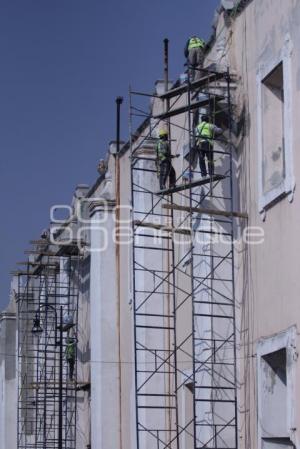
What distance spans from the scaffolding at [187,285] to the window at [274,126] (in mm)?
849

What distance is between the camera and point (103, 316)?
86.8ft

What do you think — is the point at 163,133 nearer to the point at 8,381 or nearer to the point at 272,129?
the point at 272,129

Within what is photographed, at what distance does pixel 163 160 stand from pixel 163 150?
0.82 ft

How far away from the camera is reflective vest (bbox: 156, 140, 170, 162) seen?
67.9 ft

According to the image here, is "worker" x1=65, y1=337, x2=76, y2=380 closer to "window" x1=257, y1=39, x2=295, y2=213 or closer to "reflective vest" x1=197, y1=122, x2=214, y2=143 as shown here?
"reflective vest" x1=197, y1=122, x2=214, y2=143

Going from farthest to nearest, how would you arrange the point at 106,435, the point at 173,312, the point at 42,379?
the point at 42,379 → the point at 106,435 → the point at 173,312

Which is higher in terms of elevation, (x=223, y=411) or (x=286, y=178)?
(x=286, y=178)

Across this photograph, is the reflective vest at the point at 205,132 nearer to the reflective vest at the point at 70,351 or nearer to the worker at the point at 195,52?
the worker at the point at 195,52

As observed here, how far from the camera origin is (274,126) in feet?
56.2

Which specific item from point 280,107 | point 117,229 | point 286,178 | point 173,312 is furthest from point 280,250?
point 117,229

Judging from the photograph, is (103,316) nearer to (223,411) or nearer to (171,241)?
(171,241)

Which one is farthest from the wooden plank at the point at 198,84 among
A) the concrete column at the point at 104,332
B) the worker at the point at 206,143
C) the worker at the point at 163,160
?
the concrete column at the point at 104,332

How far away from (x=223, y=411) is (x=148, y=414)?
200 inches

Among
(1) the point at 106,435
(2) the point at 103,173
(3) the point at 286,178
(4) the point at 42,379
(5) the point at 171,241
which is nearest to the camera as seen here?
(3) the point at 286,178
